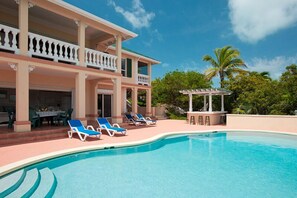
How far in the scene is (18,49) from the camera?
33.3 ft

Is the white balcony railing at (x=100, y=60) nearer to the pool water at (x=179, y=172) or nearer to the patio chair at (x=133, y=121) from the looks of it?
the patio chair at (x=133, y=121)

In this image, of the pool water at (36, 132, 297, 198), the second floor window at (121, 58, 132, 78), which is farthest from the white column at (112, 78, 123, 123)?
the second floor window at (121, 58, 132, 78)

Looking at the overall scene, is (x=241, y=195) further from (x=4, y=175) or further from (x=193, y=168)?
(x=4, y=175)

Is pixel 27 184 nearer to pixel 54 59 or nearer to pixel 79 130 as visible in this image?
pixel 79 130

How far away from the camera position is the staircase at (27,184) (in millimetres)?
4613

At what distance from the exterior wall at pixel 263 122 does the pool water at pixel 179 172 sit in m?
5.59

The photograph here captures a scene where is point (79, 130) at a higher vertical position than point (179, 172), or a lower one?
higher

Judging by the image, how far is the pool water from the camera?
17.5 ft

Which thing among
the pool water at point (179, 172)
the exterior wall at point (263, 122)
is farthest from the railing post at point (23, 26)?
the exterior wall at point (263, 122)

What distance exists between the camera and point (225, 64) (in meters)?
27.2

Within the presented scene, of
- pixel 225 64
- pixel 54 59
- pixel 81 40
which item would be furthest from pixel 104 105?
pixel 225 64

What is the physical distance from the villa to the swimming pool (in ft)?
16.7

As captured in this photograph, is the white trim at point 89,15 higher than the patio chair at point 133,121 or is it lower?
higher

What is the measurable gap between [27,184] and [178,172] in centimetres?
463
